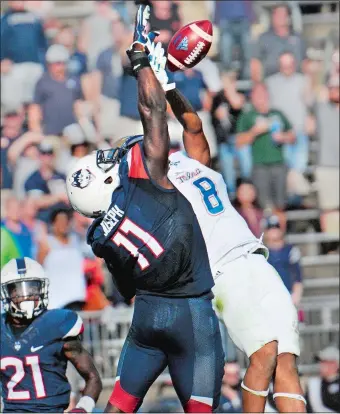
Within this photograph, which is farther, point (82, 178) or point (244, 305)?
point (244, 305)

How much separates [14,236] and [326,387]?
3276 mm

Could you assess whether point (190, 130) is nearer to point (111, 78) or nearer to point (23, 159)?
point (23, 159)

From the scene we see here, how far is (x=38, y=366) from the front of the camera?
24.2 feet

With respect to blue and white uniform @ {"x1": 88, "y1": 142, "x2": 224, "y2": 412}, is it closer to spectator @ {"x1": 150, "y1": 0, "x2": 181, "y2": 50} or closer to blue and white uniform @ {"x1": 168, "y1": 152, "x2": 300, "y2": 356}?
blue and white uniform @ {"x1": 168, "y1": 152, "x2": 300, "y2": 356}

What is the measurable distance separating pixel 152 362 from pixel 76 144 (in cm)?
561

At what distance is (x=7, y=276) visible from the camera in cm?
762

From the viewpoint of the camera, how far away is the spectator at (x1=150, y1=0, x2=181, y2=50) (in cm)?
1261

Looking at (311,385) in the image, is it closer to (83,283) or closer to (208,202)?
(83,283)

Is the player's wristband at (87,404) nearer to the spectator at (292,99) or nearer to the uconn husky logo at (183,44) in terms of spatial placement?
the uconn husky logo at (183,44)

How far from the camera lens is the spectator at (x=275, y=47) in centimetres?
1268

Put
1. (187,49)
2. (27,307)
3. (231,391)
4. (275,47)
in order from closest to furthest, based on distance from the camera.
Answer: (187,49), (27,307), (231,391), (275,47)

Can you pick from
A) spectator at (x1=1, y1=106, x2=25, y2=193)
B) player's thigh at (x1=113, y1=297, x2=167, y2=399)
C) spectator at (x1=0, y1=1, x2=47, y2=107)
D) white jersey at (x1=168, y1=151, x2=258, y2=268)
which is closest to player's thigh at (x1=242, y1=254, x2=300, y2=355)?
white jersey at (x1=168, y1=151, x2=258, y2=268)

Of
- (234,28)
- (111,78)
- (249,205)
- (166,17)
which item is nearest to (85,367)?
(249,205)

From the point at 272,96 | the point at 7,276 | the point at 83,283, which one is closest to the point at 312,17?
the point at 272,96
